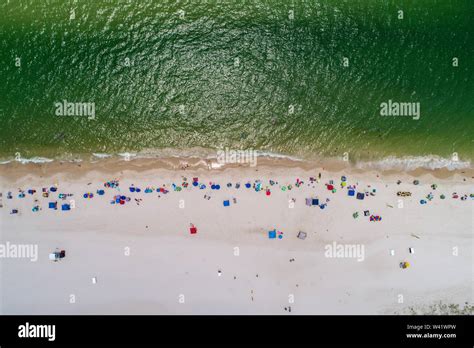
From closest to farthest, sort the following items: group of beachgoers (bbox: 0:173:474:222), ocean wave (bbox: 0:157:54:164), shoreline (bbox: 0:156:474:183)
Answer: group of beachgoers (bbox: 0:173:474:222)
shoreline (bbox: 0:156:474:183)
ocean wave (bbox: 0:157:54:164)

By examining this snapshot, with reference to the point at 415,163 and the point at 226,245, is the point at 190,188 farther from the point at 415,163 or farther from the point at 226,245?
the point at 415,163

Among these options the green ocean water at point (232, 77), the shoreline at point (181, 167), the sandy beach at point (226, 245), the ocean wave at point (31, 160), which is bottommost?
the sandy beach at point (226, 245)

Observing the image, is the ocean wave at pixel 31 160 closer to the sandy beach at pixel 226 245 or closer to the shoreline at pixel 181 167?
the shoreline at pixel 181 167

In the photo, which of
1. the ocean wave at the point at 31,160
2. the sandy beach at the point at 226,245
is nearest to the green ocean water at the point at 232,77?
the ocean wave at the point at 31,160

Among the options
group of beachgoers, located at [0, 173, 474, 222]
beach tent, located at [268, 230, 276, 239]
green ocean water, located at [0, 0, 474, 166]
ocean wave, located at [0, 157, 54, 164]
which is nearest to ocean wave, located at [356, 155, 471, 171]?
green ocean water, located at [0, 0, 474, 166]

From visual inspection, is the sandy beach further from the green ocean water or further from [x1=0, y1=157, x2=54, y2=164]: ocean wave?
the green ocean water

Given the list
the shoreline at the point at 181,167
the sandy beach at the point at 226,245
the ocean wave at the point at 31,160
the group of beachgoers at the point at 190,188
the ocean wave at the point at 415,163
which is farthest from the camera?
the ocean wave at the point at 415,163
